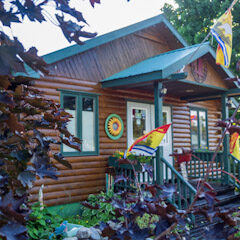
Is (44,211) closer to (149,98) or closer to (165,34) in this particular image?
(149,98)

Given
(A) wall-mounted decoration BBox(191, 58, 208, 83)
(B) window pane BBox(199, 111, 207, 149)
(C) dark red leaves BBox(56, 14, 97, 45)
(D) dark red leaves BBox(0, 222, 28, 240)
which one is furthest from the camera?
(B) window pane BBox(199, 111, 207, 149)

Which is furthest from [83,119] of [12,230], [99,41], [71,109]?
[12,230]

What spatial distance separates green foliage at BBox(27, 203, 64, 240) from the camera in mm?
5094

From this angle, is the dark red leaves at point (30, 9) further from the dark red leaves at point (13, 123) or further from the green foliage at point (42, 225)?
the green foliage at point (42, 225)

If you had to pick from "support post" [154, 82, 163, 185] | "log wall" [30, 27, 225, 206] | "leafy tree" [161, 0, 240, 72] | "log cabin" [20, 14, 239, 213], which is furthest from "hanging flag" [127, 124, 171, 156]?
"leafy tree" [161, 0, 240, 72]

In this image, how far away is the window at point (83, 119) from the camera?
774 cm

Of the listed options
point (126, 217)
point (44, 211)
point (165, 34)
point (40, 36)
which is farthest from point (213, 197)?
point (40, 36)

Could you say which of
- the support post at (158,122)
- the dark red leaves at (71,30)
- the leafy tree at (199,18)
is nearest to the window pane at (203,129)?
the support post at (158,122)

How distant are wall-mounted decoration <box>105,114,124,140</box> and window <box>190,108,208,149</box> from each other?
4.08 meters

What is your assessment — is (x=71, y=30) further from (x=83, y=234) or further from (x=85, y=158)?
(x=85, y=158)

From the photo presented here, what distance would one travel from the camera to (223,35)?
7215 millimetres

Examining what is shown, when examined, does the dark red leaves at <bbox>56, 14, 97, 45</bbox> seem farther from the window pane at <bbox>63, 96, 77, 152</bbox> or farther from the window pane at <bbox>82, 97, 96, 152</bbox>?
the window pane at <bbox>82, 97, 96, 152</bbox>

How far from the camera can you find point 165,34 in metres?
11.0

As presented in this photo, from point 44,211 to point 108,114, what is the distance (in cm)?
339
